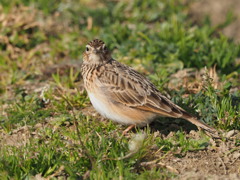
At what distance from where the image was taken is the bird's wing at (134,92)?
6332mm

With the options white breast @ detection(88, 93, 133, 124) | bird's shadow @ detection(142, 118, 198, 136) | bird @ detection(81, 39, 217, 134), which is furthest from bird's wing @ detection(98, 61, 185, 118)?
bird's shadow @ detection(142, 118, 198, 136)

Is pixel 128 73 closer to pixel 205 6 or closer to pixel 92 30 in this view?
pixel 92 30

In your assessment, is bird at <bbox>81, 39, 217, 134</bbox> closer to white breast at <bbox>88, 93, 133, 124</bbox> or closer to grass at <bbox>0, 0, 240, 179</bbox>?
white breast at <bbox>88, 93, 133, 124</bbox>

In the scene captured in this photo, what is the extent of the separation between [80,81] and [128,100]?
2.25 meters

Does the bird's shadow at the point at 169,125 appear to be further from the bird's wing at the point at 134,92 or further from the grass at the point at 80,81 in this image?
the bird's wing at the point at 134,92

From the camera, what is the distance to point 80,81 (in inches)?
337

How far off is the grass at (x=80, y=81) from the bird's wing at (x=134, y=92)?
0.36 metres

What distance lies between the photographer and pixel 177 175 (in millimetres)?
5570

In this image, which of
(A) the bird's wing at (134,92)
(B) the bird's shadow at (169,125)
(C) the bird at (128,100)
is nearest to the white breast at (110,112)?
(C) the bird at (128,100)

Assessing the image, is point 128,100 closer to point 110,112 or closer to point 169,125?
point 110,112

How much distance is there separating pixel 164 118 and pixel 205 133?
2.62 feet

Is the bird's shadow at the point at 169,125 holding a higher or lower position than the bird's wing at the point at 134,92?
lower

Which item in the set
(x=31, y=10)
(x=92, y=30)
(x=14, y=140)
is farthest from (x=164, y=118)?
(x=31, y=10)

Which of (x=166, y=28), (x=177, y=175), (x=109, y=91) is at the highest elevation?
(x=166, y=28)
